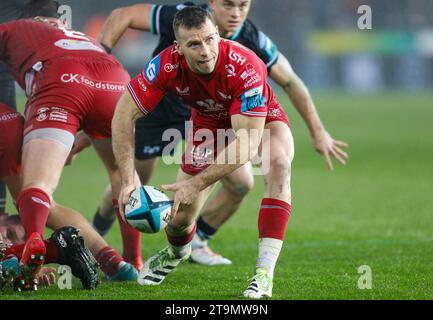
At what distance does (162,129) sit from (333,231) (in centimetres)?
208

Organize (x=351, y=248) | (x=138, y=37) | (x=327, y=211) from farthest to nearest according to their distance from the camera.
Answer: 1. (x=138, y=37)
2. (x=327, y=211)
3. (x=351, y=248)

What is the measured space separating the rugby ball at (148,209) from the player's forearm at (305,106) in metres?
2.01

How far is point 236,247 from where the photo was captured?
823 centimetres

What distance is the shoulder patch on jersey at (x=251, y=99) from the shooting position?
5459 millimetres

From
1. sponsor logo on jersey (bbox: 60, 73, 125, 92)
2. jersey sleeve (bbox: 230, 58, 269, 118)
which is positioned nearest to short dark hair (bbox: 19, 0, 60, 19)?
sponsor logo on jersey (bbox: 60, 73, 125, 92)

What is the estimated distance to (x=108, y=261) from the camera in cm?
628

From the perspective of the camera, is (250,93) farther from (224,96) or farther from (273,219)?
(273,219)

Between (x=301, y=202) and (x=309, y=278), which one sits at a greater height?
(x=301, y=202)

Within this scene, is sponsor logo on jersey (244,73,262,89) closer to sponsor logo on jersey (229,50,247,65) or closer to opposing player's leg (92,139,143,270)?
sponsor logo on jersey (229,50,247,65)

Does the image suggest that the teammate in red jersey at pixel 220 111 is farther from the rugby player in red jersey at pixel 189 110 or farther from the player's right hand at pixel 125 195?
the rugby player in red jersey at pixel 189 110

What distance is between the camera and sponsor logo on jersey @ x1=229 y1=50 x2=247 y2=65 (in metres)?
5.55

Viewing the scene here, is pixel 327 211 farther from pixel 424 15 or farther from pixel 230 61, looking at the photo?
pixel 424 15
